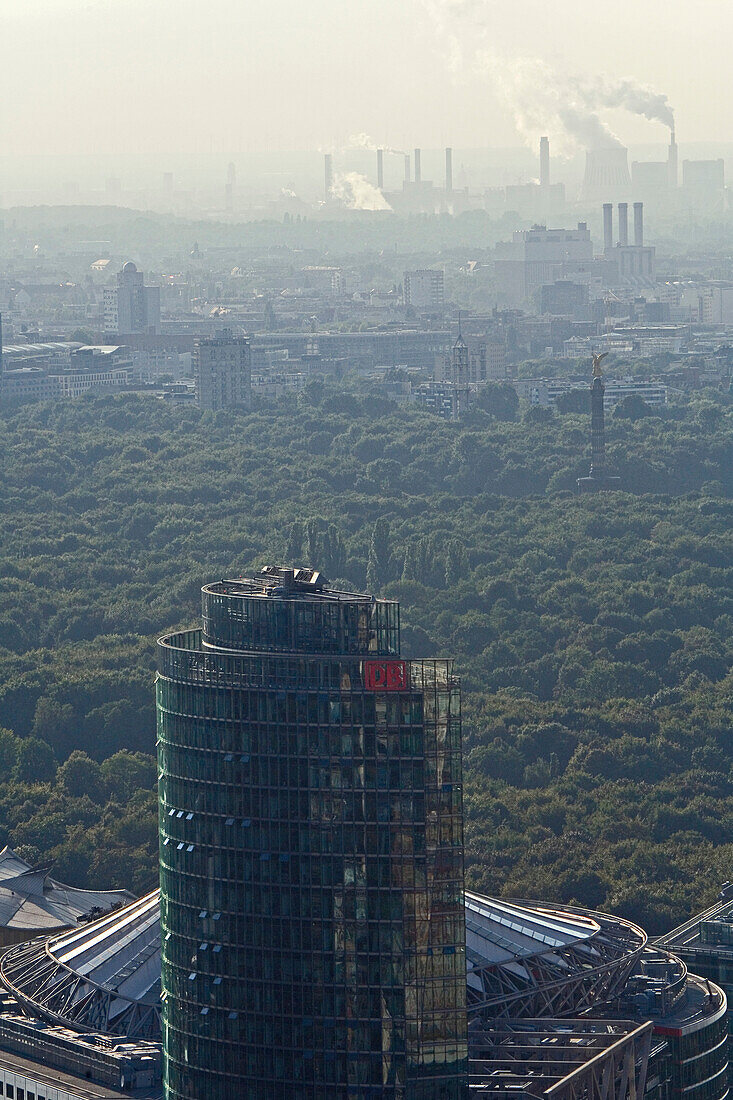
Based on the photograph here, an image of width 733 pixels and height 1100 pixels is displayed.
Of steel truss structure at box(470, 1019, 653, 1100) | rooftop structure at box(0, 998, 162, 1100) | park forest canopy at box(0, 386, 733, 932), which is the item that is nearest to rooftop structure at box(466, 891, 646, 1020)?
steel truss structure at box(470, 1019, 653, 1100)

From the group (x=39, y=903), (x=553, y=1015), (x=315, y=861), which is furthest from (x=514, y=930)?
(x=39, y=903)

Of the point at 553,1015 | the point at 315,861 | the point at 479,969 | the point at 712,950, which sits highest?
the point at 315,861

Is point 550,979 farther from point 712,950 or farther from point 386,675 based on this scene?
point 386,675

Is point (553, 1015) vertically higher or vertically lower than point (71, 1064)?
higher

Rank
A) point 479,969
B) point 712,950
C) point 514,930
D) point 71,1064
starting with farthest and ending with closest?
point 712,950
point 514,930
point 479,969
point 71,1064

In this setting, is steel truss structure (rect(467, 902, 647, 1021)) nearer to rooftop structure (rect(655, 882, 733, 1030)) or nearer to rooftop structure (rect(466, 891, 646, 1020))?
rooftop structure (rect(466, 891, 646, 1020))

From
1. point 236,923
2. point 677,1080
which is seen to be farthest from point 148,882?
point 236,923

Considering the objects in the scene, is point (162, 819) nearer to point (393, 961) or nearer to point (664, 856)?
point (393, 961)
